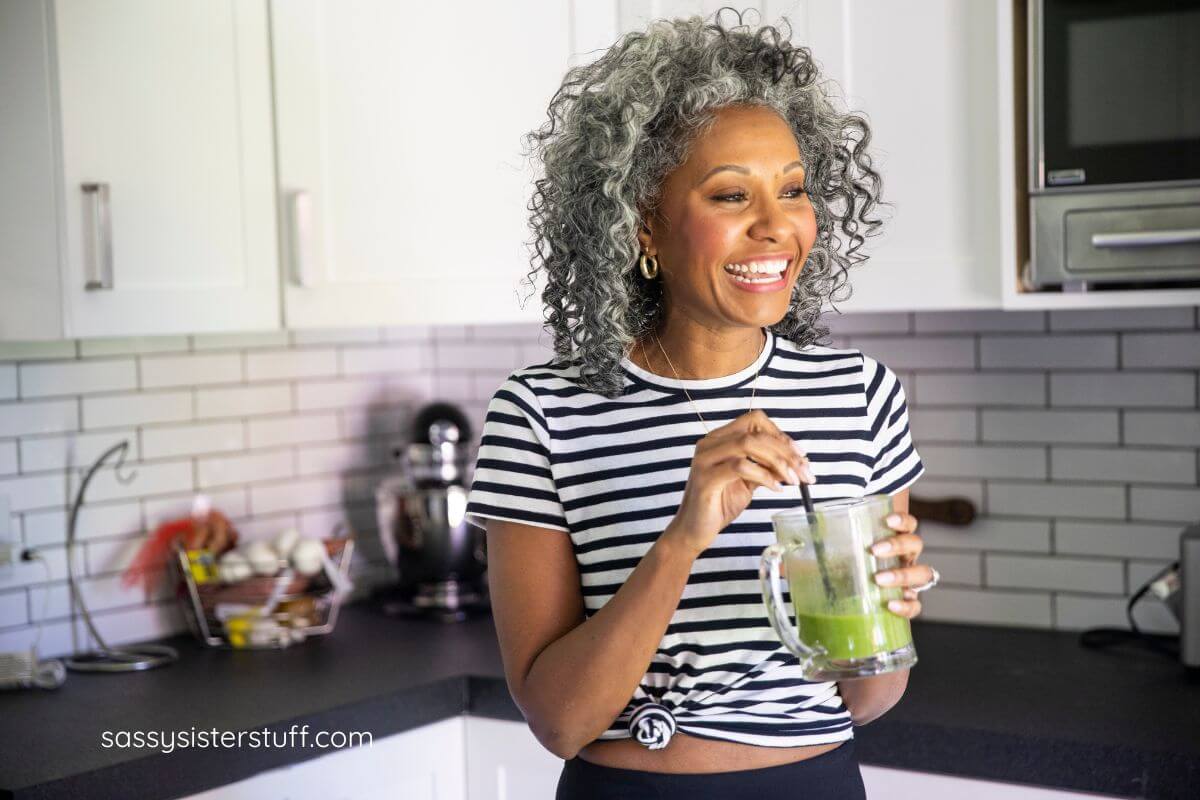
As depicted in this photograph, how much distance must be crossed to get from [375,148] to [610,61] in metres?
0.98

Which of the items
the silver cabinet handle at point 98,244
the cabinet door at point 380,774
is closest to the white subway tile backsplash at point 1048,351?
the cabinet door at point 380,774

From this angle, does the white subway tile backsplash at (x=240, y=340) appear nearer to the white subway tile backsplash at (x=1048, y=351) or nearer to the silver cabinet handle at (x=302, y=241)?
the silver cabinet handle at (x=302, y=241)

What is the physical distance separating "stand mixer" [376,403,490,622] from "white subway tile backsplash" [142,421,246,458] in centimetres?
31

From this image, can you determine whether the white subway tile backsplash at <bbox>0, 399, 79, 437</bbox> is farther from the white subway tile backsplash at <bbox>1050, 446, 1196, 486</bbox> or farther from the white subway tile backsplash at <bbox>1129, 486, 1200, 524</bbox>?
the white subway tile backsplash at <bbox>1129, 486, 1200, 524</bbox>

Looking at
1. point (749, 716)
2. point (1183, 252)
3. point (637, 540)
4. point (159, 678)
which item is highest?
point (1183, 252)

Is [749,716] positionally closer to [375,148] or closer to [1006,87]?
[1006,87]

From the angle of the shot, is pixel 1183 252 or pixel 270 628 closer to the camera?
pixel 1183 252

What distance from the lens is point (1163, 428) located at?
2.26 m

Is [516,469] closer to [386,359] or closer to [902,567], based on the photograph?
[902,567]

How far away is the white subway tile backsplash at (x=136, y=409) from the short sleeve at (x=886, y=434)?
59.4 inches

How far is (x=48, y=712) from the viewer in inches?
81.1

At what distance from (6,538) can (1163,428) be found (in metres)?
1.95

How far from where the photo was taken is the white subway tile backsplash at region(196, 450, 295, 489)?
257 centimetres

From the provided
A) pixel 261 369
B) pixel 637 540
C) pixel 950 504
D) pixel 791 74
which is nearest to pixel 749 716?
pixel 637 540
